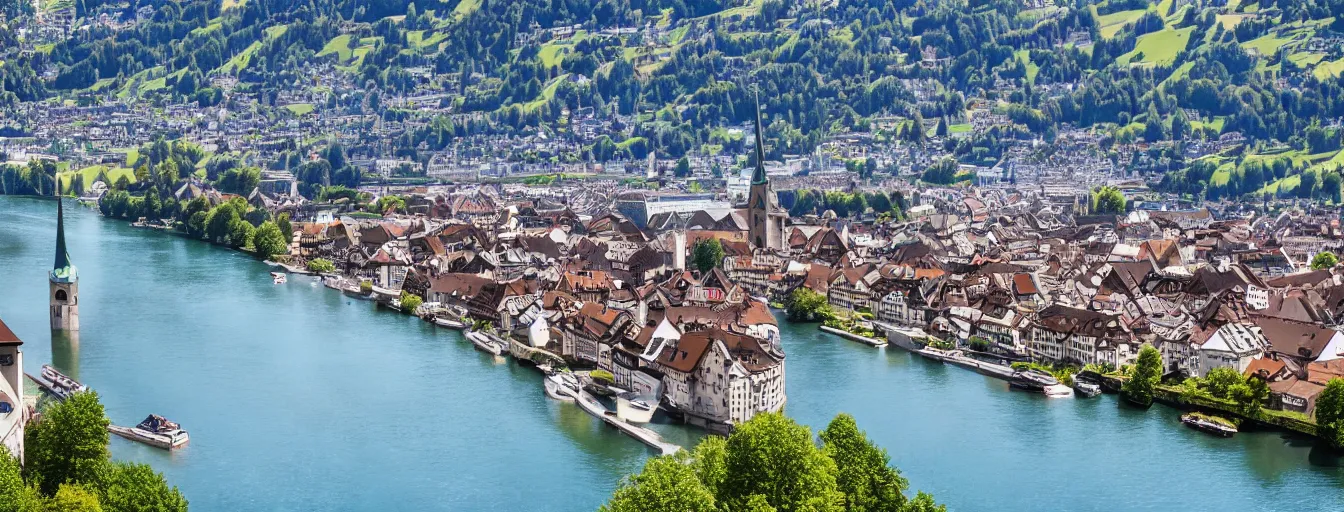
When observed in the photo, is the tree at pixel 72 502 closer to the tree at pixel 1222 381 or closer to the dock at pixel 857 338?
the tree at pixel 1222 381

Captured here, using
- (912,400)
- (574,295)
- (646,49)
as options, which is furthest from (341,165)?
(912,400)

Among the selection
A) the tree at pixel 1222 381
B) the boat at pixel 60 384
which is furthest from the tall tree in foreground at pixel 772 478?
the boat at pixel 60 384

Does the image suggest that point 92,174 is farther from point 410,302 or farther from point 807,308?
point 807,308

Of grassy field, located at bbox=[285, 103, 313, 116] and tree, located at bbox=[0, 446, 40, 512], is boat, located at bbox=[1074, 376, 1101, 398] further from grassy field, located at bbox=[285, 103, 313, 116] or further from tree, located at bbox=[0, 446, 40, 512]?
grassy field, located at bbox=[285, 103, 313, 116]

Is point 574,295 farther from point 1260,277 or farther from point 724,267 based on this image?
point 1260,277

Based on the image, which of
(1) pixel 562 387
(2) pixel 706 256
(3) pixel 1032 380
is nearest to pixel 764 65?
(2) pixel 706 256
